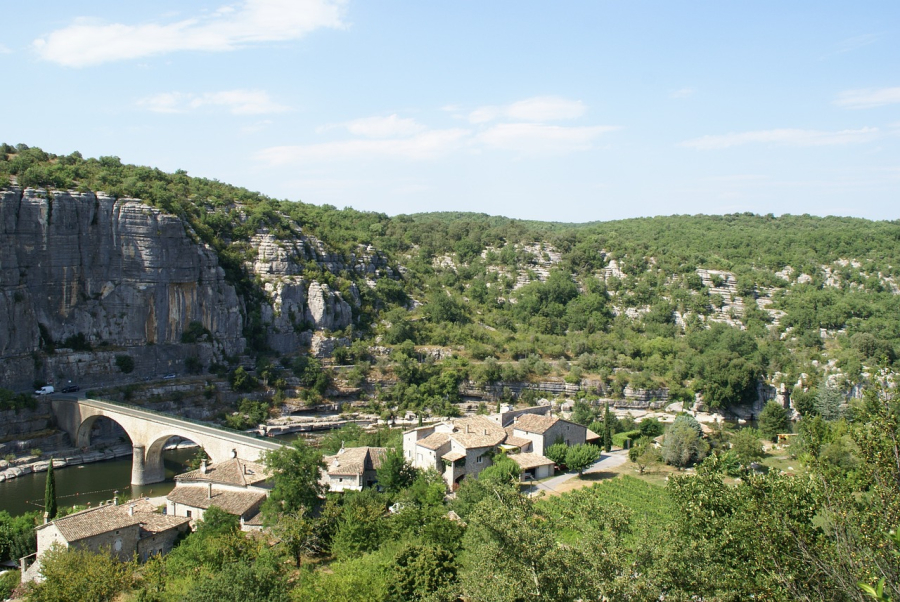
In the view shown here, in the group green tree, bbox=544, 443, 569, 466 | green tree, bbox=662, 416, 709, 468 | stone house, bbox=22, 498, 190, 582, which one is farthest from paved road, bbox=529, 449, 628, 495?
stone house, bbox=22, 498, 190, 582

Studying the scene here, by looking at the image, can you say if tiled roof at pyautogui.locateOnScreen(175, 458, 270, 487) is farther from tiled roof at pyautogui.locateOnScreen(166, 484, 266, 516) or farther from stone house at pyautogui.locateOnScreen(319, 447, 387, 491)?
stone house at pyautogui.locateOnScreen(319, 447, 387, 491)

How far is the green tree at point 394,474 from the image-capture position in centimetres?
3034

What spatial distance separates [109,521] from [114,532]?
26.9 inches

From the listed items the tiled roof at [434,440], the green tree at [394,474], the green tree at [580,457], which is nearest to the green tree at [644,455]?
the green tree at [580,457]

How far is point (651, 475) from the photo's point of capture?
125 feet

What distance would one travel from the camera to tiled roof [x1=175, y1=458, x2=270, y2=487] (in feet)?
102

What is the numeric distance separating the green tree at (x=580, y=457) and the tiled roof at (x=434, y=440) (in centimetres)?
640

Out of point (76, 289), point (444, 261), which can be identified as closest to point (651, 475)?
point (76, 289)

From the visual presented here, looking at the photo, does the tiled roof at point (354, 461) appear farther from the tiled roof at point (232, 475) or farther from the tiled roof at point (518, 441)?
the tiled roof at point (518, 441)

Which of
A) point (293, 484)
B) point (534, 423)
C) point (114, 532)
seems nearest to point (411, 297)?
point (534, 423)

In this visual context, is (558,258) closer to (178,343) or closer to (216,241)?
(216,241)

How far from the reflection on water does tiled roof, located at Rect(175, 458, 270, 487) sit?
221 inches

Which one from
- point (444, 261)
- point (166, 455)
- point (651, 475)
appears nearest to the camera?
point (651, 475)

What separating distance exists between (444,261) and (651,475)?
6090 centimetres
